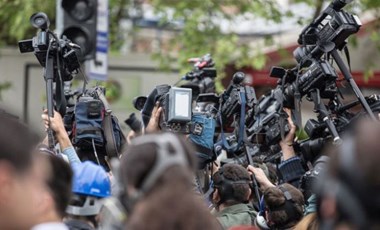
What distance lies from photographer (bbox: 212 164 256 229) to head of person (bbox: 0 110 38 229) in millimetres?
2655

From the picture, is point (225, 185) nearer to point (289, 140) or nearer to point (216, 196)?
point (216, 196)

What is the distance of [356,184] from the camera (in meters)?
2.39

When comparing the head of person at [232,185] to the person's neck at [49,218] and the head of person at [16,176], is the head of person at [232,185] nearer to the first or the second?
the person's neck at [49,218]

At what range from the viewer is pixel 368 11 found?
14859mm

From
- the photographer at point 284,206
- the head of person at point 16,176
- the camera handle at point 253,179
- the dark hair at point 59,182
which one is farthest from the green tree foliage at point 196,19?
the head of person at point 16,176

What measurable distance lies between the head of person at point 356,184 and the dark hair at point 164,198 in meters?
0.44

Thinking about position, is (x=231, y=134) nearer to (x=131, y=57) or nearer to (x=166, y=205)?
(x=166, y=205)

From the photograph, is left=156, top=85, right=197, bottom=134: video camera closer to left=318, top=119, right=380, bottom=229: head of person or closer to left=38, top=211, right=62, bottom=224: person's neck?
left=38, top=211, right=62, bottom=224: person's neck

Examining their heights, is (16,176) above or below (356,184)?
below

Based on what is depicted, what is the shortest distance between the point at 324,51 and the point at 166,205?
3583 mm

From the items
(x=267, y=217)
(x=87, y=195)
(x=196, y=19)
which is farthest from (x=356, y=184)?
(x=196, y=19)

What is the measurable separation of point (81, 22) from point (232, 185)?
19.6 feet

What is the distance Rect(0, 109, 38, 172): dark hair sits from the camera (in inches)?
120

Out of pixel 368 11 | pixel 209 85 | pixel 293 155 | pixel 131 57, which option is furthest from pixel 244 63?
pixel 293 155
